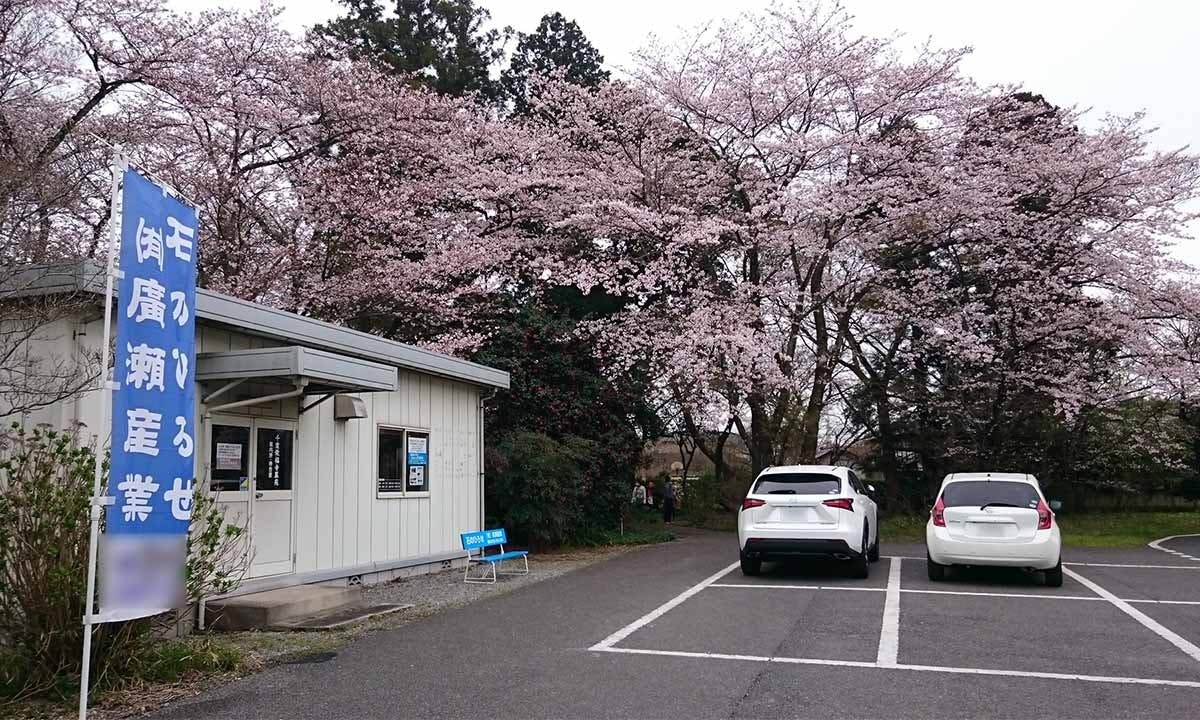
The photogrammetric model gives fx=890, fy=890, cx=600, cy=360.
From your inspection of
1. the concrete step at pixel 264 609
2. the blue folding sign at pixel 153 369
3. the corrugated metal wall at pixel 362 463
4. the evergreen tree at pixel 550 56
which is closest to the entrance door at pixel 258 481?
the corrugated metal wall at pixel 362 463

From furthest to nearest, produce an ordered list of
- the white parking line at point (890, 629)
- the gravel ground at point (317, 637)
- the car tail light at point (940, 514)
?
the car tail light at point (940, 514) → the white parking line at point (890, 629) → the gravel ground at point (317, 637)

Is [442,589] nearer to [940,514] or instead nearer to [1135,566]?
[940,514]

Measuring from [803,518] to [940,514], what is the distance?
1779 millimetres

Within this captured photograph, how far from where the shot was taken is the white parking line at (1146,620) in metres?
7.92

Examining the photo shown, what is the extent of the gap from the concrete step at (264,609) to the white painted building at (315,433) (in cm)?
45

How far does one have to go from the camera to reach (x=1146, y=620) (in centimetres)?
938

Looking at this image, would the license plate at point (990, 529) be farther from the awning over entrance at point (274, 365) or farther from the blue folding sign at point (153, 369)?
the blue folding sign at point (153, 369)

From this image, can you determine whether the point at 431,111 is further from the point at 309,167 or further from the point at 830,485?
the point at 830,485

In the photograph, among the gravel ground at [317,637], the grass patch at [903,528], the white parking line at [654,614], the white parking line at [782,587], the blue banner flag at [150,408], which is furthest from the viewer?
the grass patch at [903,528]

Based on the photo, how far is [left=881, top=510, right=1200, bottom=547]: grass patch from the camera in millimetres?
19766

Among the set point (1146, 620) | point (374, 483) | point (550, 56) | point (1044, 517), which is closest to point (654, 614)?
point (374, 483)

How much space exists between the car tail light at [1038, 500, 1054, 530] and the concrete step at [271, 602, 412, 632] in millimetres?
7864

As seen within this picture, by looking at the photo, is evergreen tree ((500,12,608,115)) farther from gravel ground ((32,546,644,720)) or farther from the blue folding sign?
the blue folding sign

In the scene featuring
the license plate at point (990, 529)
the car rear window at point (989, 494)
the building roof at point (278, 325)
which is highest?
the building roof at point (278, 325)
